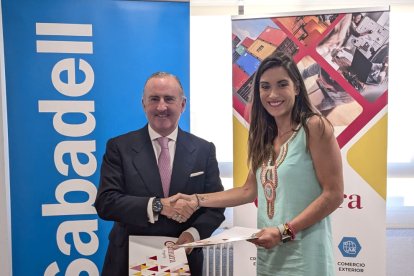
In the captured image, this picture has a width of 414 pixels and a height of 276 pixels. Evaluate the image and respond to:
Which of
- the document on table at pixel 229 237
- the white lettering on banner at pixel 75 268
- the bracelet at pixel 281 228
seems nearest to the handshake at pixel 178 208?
the document on table at pixel 229 237

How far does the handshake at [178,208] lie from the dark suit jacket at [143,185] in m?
0.06

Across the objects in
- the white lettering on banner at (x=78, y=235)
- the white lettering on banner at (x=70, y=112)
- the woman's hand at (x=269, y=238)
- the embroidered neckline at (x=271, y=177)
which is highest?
the white lettering on banner at (x=70, y=112)

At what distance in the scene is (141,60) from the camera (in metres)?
2.26

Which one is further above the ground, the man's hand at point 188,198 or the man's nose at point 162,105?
the man's nose at point 162,105

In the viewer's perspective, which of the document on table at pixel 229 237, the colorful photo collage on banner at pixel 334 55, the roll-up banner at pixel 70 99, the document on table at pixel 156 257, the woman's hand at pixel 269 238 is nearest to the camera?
the document on table at pixel 229 237

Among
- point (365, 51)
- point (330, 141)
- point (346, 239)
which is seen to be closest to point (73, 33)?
point (330, 141)

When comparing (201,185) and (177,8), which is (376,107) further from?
(177,8)

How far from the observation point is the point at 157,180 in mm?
1994

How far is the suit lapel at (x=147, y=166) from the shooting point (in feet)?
6.50

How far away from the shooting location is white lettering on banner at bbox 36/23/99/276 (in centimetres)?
218

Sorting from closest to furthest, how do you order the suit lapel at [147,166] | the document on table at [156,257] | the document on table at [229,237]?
the document on table at [229,237]
the document on table at [156,257]
the suit lapel at [147,166]

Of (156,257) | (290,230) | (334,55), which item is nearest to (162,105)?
(156,257)

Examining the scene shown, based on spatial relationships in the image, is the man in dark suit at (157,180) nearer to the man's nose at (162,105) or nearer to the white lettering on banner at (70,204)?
the man's nose at (162,105)

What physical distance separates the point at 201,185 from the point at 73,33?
113 centimetres
